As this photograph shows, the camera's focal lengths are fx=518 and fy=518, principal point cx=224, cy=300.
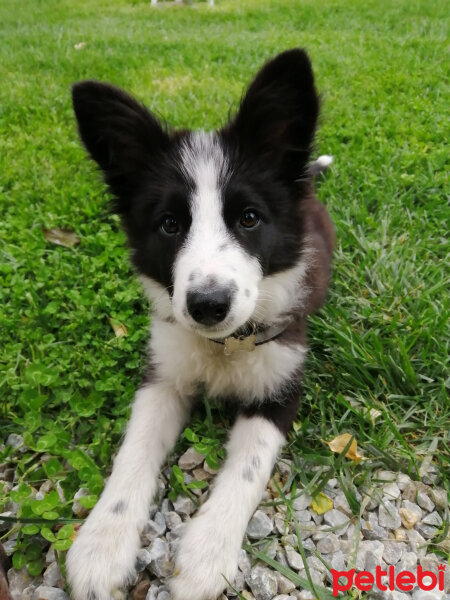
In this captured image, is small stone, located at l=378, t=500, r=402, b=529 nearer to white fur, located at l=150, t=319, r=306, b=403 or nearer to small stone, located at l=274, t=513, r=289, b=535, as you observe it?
small stone, located at l=274, t=513, r=289, b=535

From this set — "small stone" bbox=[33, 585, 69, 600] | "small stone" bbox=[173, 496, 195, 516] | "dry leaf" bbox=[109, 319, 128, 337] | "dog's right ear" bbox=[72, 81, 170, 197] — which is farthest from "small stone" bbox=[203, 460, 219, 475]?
"dog's right ear" bbox=[72, 81, 170, 197]

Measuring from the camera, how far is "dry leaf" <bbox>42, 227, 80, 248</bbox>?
347 centimetres

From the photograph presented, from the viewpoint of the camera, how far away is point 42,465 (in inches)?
85.4

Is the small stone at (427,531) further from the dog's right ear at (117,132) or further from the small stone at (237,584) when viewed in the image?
the dog's right ear at (117,132)

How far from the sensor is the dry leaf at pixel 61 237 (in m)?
3.47

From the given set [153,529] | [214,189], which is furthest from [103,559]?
→ [214,189]

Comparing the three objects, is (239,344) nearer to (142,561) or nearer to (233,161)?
(233,161)

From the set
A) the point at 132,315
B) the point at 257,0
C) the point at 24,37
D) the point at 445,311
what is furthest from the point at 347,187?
the point at 257,0

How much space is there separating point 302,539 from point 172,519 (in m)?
0.49

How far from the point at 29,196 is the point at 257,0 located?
9.26 meters

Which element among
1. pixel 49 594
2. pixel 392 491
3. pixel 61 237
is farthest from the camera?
pixel 61 237

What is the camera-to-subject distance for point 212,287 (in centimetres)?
180

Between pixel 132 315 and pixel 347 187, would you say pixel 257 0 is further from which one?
pixel 132 315

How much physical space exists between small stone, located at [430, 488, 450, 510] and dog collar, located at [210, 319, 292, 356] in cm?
90
